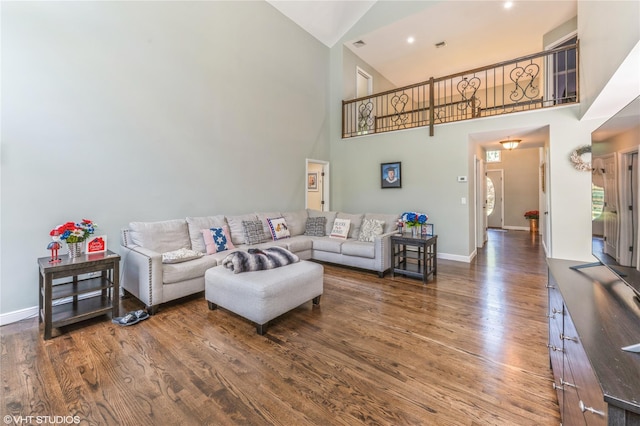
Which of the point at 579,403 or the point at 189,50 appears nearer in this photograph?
the point at 579,403

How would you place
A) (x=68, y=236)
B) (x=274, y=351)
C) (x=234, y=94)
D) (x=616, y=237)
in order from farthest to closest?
(x=234, y=94) → (x=68, y=236) → (x=274, y=351) → (x=616, y=237)

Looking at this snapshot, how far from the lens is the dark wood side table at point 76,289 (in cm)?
241

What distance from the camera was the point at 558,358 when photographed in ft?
4.95

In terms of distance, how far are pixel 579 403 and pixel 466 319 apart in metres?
1.85

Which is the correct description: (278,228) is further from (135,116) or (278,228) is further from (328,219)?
(135,116)

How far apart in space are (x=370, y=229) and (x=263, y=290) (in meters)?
2.66

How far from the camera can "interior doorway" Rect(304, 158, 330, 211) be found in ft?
22.5

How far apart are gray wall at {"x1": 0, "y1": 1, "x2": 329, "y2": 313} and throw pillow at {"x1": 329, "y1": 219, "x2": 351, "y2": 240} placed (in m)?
1.25

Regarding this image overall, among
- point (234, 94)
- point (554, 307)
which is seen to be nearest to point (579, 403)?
point (554, 307)

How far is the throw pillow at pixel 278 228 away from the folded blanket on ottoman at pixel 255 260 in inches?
70.9

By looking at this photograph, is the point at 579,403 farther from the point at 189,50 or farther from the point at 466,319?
the point at 189,50

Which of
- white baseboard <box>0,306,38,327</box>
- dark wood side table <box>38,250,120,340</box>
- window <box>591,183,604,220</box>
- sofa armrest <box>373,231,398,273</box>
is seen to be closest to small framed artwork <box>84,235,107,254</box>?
dark wood side table <box>38,250,120,340</box>

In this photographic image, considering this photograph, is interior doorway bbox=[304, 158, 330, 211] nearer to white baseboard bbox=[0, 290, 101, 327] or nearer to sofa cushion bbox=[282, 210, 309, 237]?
sofa cushion bbox=[282, 210, 309, 237]

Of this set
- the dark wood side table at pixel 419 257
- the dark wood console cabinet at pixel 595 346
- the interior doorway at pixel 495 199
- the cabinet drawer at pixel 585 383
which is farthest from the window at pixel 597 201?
the interior doorway at pixel 495 199
